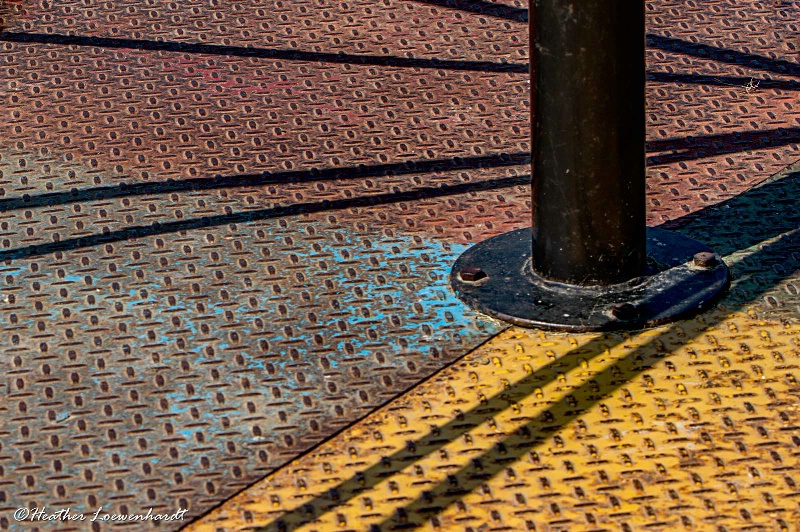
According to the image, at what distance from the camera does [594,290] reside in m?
3.70

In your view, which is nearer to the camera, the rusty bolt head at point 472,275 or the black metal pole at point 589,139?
the black metal pole at point 589,139

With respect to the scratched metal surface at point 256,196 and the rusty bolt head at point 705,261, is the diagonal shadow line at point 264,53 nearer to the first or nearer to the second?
the scratched metal surface at point 256,196

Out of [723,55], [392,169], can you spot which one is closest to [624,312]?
[392,169]

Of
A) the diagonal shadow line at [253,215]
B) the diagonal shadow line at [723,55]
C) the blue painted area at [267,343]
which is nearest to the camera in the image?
the blue painted area at [267,343]

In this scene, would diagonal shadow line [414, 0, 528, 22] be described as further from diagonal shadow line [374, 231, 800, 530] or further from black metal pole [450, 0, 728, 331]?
diagonal shadow line [374, 231, 800, 530]

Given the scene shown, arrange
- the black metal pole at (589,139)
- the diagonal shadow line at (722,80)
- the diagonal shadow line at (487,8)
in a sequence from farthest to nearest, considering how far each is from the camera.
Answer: the diagonal shadow line at (487,8), the diagonal shadow line at (722,80), the black metal pole at (589,139)

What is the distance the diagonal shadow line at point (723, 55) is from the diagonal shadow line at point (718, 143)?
17.8 inches

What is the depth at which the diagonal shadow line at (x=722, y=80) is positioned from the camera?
4.86 meters

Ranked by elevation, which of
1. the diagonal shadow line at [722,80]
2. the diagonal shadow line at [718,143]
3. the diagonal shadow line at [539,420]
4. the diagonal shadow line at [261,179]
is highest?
the diagonal shadow line at [722,80]

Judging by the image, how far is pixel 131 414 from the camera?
3.25 metres

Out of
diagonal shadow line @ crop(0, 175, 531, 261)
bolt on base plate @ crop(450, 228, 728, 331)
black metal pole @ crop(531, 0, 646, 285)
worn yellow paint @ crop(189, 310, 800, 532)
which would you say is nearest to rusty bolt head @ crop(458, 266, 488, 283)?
bolt on base plate @ crop(450, 228, 728, 331)

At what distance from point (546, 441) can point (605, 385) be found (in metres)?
0.30

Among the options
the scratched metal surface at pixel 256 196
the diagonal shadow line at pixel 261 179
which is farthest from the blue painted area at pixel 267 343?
the diagonal shadow line at pixel 261 179

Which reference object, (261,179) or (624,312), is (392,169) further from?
(624,312)
